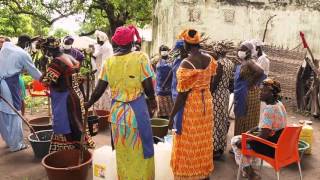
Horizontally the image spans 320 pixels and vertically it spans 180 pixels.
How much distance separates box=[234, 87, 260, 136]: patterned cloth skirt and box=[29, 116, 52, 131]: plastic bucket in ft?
10.1

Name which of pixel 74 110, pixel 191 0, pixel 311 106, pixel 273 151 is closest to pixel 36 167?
pixel 74 110

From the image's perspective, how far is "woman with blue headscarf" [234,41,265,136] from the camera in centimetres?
546

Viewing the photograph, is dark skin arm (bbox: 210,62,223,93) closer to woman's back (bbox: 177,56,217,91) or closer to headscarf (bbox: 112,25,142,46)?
woman's back (bbox: 177,56,217,91)

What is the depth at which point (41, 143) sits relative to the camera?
552 cm

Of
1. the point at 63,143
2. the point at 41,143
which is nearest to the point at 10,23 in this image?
the point at 41,143

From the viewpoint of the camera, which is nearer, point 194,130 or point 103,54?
point 194,130

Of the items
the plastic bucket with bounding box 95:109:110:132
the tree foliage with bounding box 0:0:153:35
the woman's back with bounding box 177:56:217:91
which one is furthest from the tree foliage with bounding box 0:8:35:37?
the woman's back with bounding box 177:56:217:91

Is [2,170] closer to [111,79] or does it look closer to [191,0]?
[111,79]

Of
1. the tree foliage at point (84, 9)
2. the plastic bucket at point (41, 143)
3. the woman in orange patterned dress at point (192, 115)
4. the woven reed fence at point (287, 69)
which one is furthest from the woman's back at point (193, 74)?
the tree foliage at point (84, 9)

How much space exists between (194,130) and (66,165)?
67.8 inches

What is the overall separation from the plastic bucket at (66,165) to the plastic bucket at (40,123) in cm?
177

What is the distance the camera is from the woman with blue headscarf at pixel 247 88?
215 inches

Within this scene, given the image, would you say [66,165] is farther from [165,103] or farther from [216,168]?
[165,103]

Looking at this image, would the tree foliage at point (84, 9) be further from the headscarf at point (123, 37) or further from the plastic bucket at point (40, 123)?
the headscarf at point (123, 37)
